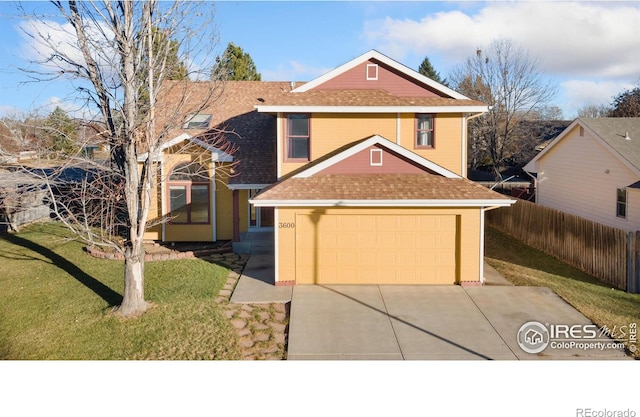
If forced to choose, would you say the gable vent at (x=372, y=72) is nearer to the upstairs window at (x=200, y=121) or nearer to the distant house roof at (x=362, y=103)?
the distant house roof at (x=362, y=103)

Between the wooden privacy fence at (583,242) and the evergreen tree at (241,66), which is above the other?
the evergreen tree at (241,66)

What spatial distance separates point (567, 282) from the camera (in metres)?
15.0

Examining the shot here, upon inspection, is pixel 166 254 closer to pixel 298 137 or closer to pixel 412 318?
pixel 298 137

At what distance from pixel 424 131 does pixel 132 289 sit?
10.9m

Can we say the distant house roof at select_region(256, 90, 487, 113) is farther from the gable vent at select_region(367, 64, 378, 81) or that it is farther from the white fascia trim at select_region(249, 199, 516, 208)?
the white fascia trim at select_region(249, 199, 516, 208)

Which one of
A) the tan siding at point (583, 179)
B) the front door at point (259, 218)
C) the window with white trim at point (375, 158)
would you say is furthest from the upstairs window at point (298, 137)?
the tan siding at point (583, 179)

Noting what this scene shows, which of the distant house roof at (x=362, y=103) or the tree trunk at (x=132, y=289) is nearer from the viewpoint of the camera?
the tree trunk at (x=132, y=289)

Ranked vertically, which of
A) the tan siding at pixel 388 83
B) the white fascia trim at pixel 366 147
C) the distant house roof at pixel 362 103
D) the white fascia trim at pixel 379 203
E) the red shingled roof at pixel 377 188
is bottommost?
the white fascia trim at pixel 379 203

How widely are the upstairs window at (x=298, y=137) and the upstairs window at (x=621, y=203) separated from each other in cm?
1227

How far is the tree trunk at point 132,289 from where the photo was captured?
11.3m

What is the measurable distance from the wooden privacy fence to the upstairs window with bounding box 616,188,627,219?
8.11ft

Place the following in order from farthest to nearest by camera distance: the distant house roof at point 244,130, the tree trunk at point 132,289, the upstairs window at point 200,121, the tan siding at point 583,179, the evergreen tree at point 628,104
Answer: the evergreen tree at point 628,104 < the upstairs window at point 200,121 < the tan siding at point 583,179 < the distant house roof at point 244,130 < the tree trunk at point 132,289

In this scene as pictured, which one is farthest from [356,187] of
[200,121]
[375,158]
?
[200,121]

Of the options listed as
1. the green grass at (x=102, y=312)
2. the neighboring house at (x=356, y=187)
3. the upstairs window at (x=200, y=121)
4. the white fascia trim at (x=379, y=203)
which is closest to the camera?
the green grass at (x=102, y=312)
